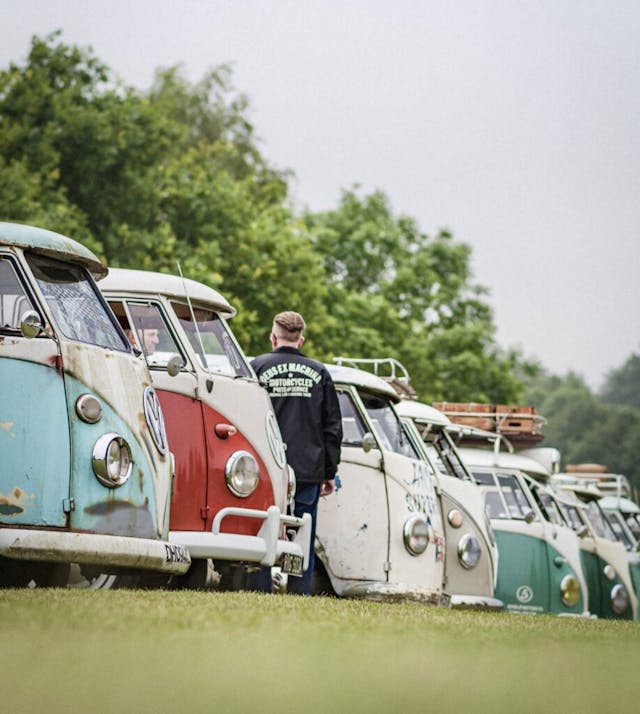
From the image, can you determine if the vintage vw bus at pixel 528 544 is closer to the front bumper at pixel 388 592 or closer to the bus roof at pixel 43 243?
the front bumper at pixel 388 592

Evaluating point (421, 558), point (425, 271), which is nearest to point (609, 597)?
point (421, 558)

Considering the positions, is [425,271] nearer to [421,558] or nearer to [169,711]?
[421,558]

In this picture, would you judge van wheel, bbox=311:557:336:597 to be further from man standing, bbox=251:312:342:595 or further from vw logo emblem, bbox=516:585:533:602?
vw logo emblem, bbox=516:585:533:602

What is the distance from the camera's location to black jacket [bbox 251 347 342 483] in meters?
10.8

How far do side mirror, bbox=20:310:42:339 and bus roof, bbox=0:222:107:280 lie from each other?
1.71ft

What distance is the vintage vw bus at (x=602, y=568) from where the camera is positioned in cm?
1922

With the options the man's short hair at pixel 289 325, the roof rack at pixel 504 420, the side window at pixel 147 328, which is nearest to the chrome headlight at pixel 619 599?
the roof rack at pixel 504 420

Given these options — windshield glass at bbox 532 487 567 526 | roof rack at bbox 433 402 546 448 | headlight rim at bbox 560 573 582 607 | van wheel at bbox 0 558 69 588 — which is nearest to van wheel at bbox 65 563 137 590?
van wheel at bbox 0 558 69 588

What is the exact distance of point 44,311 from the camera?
8461 mm

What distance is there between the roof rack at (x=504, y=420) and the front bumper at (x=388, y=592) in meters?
7.27

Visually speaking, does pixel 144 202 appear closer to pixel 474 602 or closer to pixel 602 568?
pixel 602 568

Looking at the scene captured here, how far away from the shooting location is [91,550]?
8.02 metres

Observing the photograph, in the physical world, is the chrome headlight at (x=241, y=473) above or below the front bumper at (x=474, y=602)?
above

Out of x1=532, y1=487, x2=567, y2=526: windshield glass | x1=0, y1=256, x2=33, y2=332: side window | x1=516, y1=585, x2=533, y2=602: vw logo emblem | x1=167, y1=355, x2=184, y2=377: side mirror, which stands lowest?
x1=516, y1=585, x2=533, y2=602: vw logo emblem
